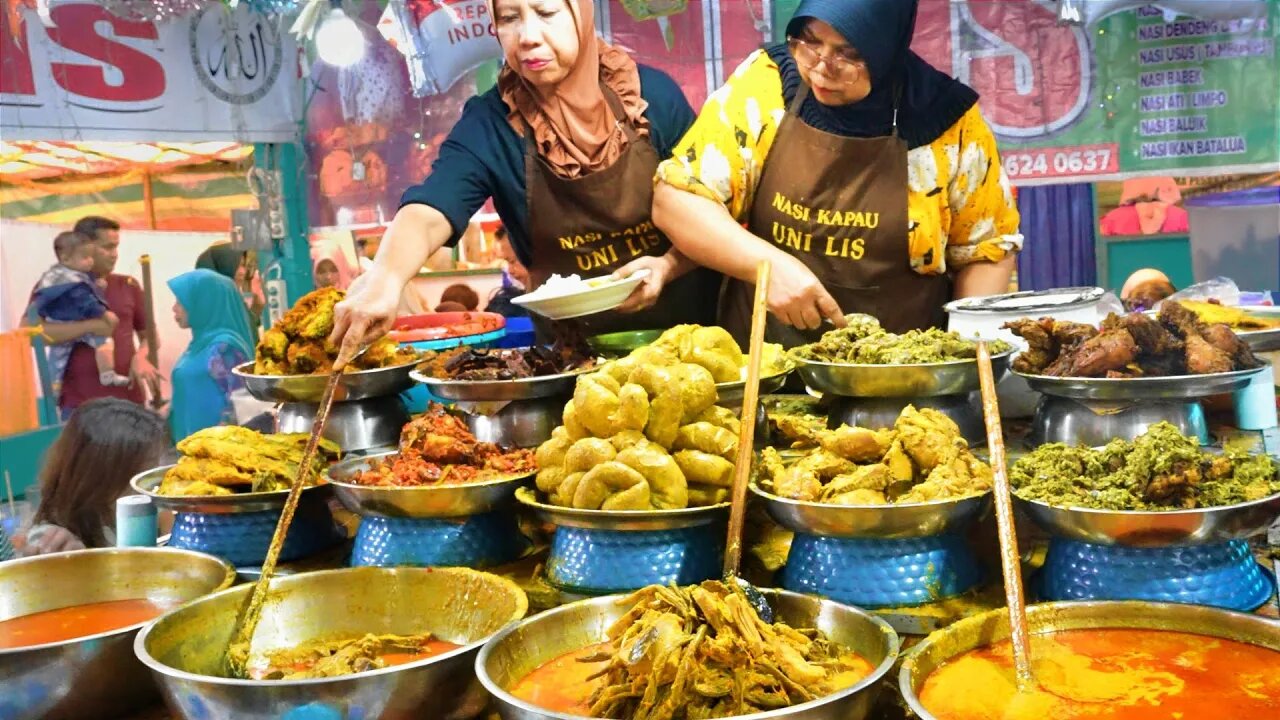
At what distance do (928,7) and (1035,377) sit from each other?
336 centimetres

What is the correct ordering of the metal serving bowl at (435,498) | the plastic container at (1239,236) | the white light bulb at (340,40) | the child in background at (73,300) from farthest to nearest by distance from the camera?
the white light bulb at (340,40)
the child in background at (73,300)
the plastic container at (1239,236)
the metal serving bowl at (435,498)

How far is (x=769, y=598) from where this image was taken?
1408mm

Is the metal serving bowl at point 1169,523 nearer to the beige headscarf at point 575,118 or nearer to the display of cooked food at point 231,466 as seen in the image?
the display of cooked food at point 231,466

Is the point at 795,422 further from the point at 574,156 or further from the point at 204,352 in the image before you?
the point at 204,352

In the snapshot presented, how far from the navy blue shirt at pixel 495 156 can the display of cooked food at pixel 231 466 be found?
1.05m

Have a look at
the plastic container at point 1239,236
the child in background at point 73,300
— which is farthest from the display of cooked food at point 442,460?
the plastic container at point 1239,236

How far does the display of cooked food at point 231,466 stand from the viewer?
6.36 ft

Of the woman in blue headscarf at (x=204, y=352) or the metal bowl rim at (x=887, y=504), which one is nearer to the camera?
the metal bowl rim at (x=887, y=504)

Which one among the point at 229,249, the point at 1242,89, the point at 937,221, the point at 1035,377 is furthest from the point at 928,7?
the point at 229,249

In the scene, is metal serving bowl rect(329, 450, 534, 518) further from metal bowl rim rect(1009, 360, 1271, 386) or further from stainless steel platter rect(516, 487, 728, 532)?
metal bowl rim rect(1009, 360, 1271, 386)

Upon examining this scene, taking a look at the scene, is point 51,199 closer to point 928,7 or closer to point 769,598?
point 928,7

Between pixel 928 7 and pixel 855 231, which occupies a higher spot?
pixel 928 7

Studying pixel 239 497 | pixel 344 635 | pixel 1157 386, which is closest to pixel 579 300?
pixel 239 497

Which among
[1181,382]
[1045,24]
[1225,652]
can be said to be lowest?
[1225,652]
